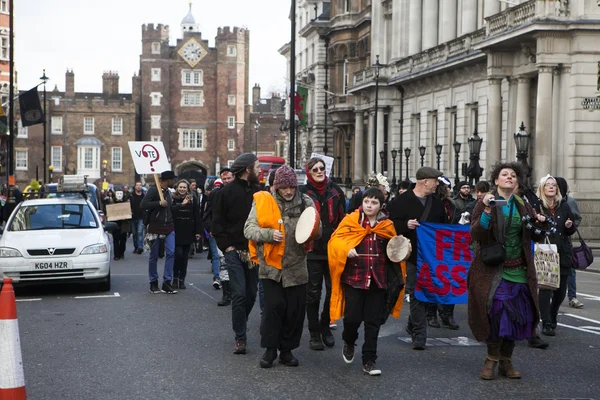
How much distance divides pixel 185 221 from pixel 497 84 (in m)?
25.0

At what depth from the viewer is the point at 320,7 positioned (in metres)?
82.8

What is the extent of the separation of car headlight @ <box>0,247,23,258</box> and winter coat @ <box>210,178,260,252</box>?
602 cm

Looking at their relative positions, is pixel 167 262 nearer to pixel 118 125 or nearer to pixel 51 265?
pixel 51 265

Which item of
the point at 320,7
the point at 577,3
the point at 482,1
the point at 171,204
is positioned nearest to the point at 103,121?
the point at 320,7

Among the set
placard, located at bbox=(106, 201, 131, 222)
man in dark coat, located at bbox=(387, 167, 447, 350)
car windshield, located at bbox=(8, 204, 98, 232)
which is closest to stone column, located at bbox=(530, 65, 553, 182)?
placard, located at bbox=(106, 201, 131, 222)

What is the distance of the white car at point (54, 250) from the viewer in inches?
613

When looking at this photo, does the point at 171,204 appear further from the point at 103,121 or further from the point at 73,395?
the point at 103,121

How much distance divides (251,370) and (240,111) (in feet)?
370

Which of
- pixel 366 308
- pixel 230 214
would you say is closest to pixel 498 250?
pixel 366 308

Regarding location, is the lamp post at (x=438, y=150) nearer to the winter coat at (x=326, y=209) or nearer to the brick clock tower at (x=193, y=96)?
the winter coat at (x=326, y=209)

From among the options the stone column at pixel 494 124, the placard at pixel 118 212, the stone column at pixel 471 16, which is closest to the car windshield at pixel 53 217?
the placard at pixel 118 212

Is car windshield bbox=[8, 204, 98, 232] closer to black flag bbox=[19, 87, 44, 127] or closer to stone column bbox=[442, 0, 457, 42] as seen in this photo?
black flag bbox=[19, 87, 44, 127]

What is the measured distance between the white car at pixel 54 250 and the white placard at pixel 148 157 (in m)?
2.38

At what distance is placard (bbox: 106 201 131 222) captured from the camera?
26.0 meters
